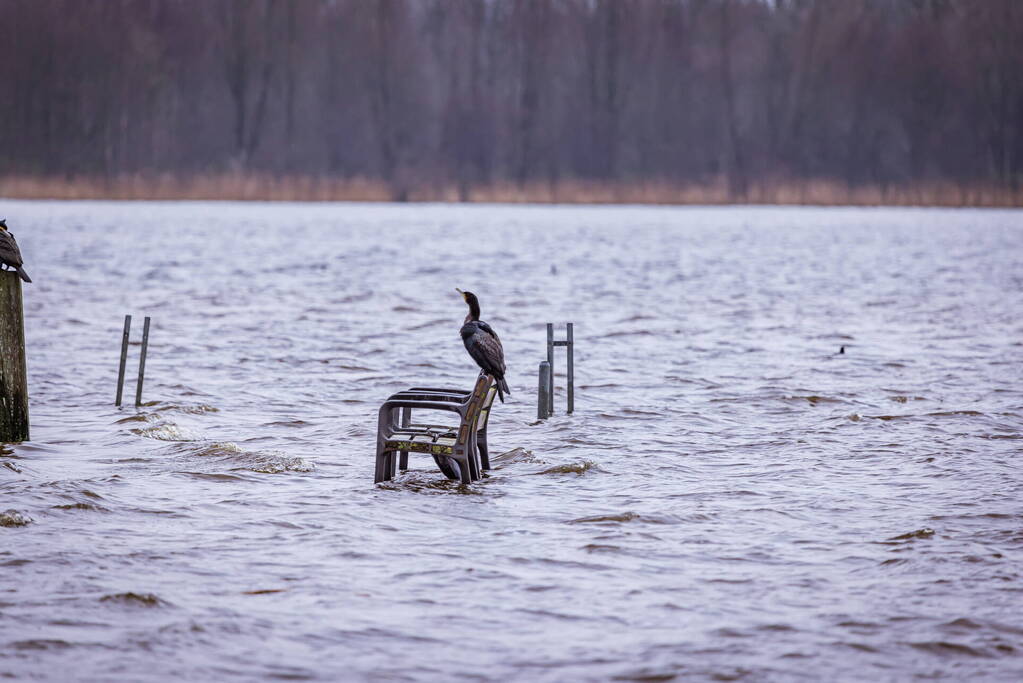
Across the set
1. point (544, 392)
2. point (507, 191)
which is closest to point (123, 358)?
point (544, 392)

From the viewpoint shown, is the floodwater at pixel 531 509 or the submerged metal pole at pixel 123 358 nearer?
the floodwater at pixel 531 509

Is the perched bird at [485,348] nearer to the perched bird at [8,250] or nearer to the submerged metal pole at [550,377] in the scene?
the submerged metal pole at [550,377]

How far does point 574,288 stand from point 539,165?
4896 centimetres

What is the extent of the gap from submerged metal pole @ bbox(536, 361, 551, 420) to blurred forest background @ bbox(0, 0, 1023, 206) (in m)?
61.2

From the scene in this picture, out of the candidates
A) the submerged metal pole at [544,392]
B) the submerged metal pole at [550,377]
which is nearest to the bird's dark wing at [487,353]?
the submerged metal pole at [544,392]

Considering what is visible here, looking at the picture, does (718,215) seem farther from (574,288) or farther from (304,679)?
(304,679)

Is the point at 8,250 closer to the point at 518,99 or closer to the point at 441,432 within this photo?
the point at 441,432

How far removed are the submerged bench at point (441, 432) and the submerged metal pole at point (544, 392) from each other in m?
2.78

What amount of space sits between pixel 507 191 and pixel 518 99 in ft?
20.3

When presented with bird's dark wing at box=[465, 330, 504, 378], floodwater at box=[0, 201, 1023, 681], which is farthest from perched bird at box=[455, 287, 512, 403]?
floodwater at box=[0, 201, 1023, 681]

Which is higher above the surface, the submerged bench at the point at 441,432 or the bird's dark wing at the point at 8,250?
the bird's dark wing at the point at 8,250

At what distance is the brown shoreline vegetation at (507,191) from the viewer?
74.6 metres


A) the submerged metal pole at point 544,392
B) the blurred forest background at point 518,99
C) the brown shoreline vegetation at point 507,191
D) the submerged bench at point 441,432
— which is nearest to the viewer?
the submerged bench at point 441,432

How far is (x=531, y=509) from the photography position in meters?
10.9
